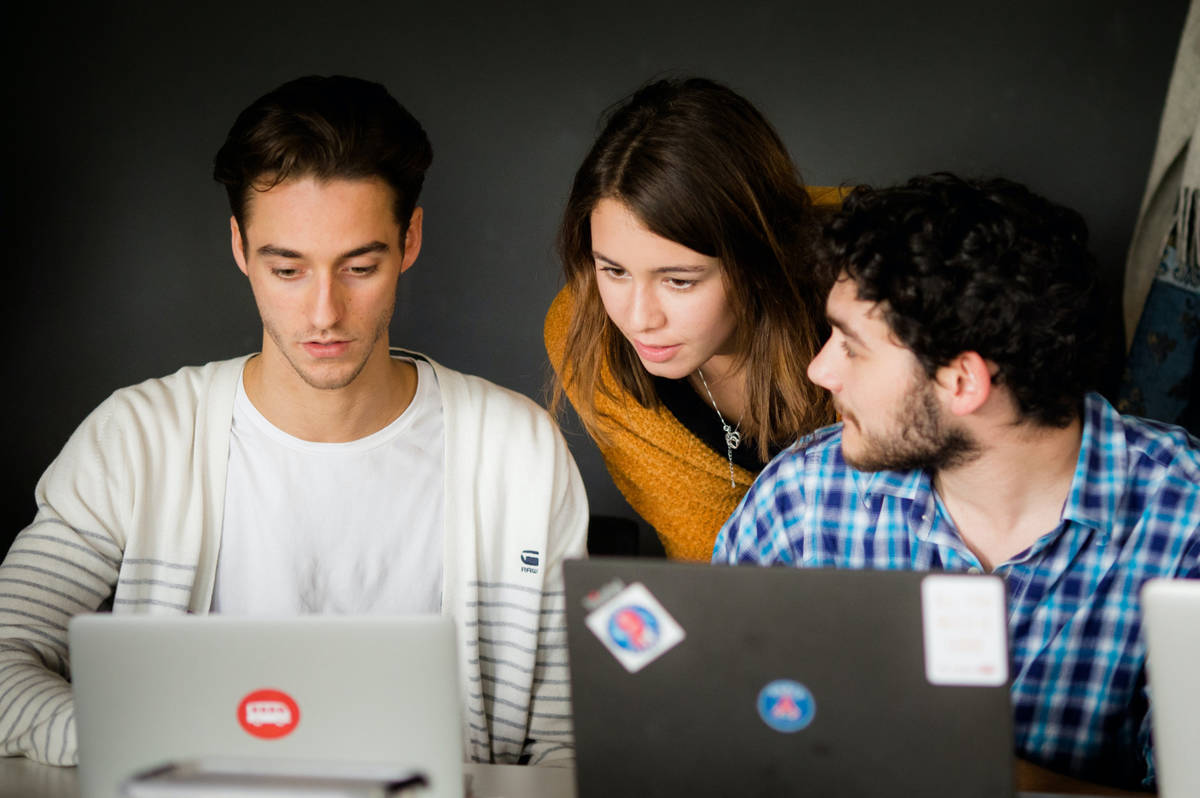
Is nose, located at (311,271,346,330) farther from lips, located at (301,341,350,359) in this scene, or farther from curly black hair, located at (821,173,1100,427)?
curly black hair, located at (821,173,1100,427)

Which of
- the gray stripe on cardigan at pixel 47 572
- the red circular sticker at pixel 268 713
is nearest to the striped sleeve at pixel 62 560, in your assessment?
the gray stripe on cardigan at pixel 47 572

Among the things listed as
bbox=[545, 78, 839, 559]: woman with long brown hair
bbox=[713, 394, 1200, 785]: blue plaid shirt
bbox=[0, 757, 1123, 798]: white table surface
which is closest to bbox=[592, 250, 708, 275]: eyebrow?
bbox=[545, 78, 839, 559]: woman with long brown hair

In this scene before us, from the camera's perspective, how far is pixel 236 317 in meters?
2.55

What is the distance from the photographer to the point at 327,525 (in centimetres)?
174

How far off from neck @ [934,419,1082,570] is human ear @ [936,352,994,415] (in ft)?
0.21

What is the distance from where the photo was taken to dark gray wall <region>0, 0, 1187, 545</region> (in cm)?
237

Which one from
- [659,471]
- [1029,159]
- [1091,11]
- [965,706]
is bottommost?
[965,706]

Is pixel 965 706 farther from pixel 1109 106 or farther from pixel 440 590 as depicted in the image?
pixel 1109 106

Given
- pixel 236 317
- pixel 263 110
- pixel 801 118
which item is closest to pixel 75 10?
pixel 236 317

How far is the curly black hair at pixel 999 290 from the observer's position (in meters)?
1.40

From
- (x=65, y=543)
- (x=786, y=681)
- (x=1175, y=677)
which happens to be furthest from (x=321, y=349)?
(x=1175, y=677)

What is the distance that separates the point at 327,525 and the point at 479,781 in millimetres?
642

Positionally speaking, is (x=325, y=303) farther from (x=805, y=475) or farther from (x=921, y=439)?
(x=921, y=439)

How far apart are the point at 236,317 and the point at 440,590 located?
1.11 meters
